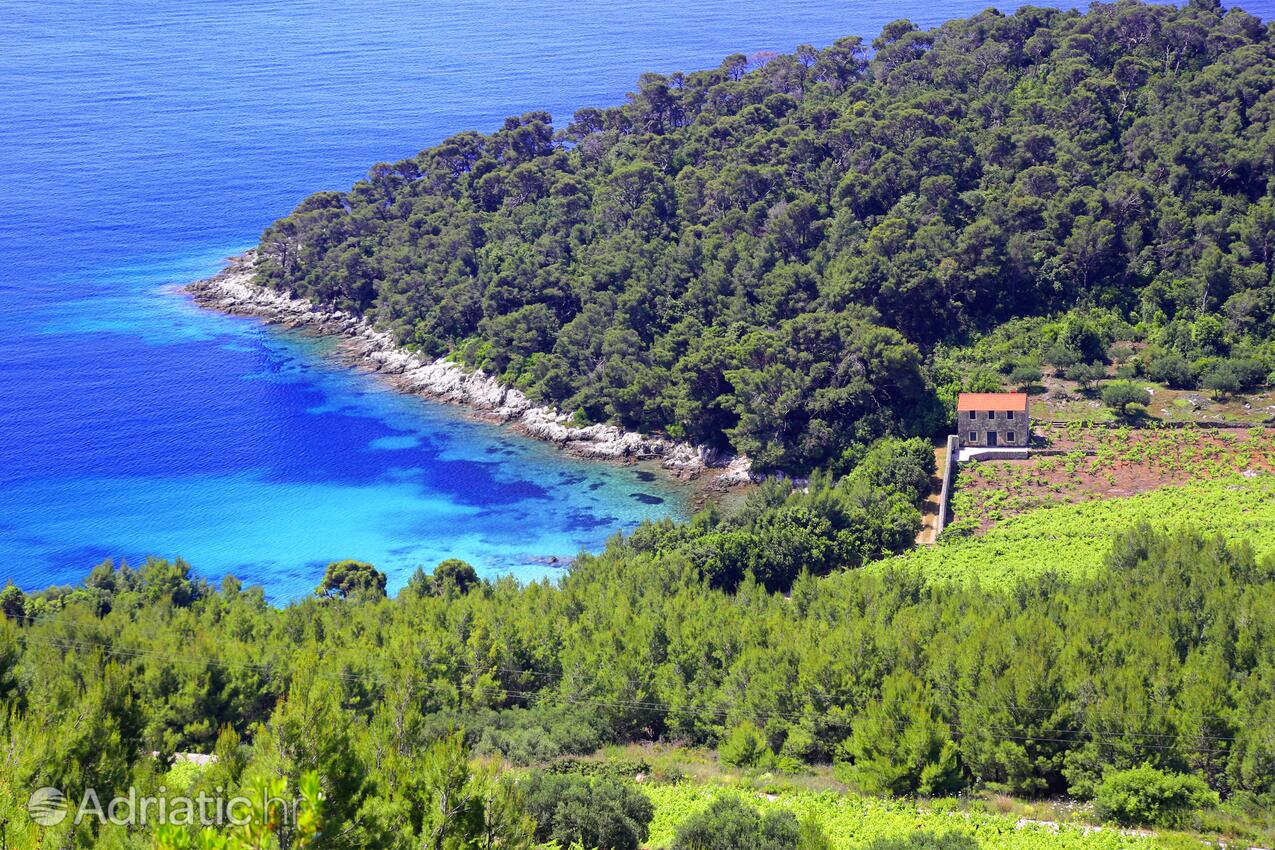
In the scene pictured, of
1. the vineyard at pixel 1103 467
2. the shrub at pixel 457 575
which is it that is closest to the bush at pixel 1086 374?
the vineyard at pixel 1103 467

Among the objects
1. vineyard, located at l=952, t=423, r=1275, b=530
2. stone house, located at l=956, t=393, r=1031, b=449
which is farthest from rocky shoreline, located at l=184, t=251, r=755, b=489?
vineyard, located at l=952, t=423, r=1275, b=530

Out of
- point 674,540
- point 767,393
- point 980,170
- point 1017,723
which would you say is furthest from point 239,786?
point 980,170

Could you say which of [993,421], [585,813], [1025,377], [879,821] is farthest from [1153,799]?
[1025,377]

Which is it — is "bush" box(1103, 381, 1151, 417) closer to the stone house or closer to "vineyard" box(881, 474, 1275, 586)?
the stone house

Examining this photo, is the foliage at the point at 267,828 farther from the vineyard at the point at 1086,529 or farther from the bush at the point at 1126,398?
the bush at the point at 1126,398

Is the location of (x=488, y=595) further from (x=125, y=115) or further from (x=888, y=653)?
(x=125, y=115)
